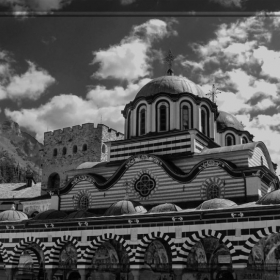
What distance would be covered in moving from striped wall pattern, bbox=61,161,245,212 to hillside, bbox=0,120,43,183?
6300cm

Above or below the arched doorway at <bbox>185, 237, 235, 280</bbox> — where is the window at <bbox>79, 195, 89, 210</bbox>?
above

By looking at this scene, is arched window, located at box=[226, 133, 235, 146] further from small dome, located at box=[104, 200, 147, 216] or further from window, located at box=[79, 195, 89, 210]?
small dome, located at box=[104, 200, 147, 216]

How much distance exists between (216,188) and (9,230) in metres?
11.5

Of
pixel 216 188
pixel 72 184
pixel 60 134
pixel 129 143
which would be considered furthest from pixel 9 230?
pixel 60 134

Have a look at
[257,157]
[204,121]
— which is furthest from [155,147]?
[257,157]

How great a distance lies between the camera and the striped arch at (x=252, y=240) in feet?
55.8

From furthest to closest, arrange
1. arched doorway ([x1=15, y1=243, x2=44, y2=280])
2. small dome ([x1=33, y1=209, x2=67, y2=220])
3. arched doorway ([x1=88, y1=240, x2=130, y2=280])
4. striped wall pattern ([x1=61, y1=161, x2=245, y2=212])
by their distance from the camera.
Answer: small dome ([x1=33, y1=209, x2=67, y2=220]), arched doorway ([x1=15, y1=243, x2=44, y2=280]), striped wall pattern ([x1=61, y1=161, x2=245, y2=212]), arched doorway ([x1=88, y1=240, x2=130, y2=280])

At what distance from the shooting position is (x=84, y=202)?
2630 centimetres

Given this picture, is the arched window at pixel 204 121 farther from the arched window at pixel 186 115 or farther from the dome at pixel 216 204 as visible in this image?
the dome at pixel 216 204

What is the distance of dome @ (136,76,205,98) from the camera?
27812 mm

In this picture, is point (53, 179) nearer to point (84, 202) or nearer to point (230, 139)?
point (230, 139)

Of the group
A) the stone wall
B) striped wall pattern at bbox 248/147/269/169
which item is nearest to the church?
striped wall pattern at bbox 248/147/269/169

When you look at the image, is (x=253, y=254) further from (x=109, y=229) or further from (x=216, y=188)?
(x=109, y=229)

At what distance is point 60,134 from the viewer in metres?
49.5
